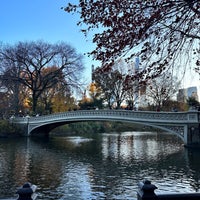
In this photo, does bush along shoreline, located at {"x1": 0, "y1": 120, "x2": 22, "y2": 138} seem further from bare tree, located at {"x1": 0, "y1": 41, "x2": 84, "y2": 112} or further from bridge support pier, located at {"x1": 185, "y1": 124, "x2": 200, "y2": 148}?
bridge support pier, located at {"x1": 185, "y1": 124, "x2": 200, "y2": 148}

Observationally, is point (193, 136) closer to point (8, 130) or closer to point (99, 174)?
point (99, 174)

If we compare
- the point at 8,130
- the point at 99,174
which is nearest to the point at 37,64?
the point at 8,130

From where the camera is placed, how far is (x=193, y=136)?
18.3 metres

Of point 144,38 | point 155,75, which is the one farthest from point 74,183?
point 144,38

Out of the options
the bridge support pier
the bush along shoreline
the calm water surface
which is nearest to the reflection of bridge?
the bridge support pier

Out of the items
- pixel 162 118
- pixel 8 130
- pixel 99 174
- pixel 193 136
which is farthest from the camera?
pixel 8 130

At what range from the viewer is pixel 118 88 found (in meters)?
41.9

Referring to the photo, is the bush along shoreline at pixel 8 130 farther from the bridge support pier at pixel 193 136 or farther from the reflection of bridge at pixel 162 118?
the bridge support pier at pixel 193 136

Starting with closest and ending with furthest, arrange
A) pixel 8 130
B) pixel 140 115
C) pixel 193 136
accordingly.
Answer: pixel 193 136
pixel 140 115
pixel 8 130

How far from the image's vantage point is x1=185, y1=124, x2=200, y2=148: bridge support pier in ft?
59.2

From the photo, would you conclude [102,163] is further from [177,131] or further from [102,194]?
[177,131]

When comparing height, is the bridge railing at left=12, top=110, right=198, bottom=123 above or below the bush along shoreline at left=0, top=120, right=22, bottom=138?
above

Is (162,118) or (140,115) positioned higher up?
(140,115)

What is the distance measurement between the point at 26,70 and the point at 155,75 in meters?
29.4
